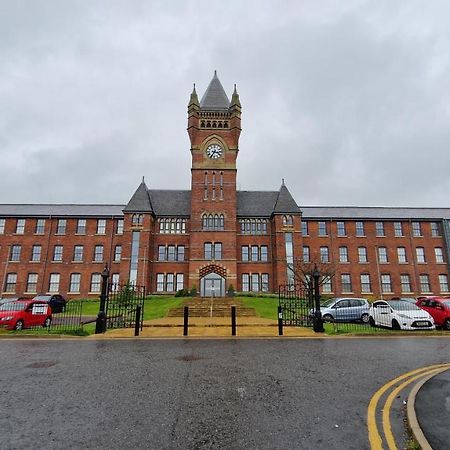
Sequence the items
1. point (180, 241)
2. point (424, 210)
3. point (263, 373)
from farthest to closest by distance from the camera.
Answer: point (424, 210)
point (180, 241)
point (263, 373)

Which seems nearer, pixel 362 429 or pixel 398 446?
pixel 398 446

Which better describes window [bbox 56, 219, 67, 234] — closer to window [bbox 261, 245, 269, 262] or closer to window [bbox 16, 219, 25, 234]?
window [bbox 16, 219, 25, 234]

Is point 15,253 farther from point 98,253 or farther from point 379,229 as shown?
point 379,229

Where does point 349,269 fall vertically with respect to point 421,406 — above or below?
above

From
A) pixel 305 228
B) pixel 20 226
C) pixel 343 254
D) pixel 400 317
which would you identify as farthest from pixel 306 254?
pixel 20 226

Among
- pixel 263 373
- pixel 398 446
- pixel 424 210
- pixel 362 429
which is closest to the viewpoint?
pixel 398 446

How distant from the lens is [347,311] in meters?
19.3

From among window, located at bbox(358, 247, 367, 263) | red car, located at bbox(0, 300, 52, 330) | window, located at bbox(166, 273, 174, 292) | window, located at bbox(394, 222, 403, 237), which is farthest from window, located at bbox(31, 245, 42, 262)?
window, located at bbox(394, 222, 403, 237)

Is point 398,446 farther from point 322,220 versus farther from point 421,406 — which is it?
point 322,220

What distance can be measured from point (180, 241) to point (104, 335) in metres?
24.9

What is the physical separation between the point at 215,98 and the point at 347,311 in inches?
1340

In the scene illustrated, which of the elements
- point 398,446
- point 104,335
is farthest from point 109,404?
point 104,335

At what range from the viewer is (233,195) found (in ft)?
127

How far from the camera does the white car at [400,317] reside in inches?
584
